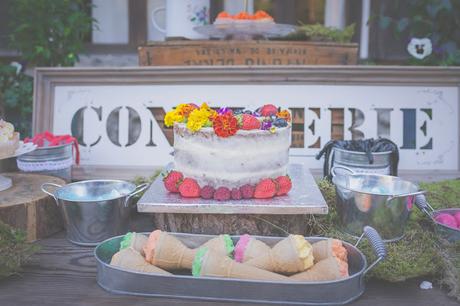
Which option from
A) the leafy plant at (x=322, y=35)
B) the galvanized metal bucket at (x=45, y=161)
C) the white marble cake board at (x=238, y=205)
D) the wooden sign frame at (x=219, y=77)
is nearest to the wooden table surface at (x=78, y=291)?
the white marble cake board at (x=238, y=205)

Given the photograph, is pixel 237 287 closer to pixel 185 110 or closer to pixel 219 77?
pixel 185 110

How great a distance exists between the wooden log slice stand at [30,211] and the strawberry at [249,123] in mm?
693

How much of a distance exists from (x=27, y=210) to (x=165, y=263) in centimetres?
54

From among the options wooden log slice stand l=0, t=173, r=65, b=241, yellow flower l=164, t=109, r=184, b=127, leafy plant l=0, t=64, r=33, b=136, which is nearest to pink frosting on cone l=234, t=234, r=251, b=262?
yellow flower l=164, t=109, r=184, b=127

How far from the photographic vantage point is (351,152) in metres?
1.95

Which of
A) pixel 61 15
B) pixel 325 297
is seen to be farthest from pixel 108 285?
pixel 61 15

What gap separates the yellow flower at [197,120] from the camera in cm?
146

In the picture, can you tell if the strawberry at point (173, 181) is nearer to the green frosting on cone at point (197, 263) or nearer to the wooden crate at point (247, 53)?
the green frosting on cone at point (197, 263)

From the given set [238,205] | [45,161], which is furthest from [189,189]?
[45,161]

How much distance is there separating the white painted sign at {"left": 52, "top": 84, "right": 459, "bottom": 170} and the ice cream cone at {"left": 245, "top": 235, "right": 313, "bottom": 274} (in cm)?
108

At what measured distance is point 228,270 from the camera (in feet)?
3.87

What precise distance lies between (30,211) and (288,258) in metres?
0.85

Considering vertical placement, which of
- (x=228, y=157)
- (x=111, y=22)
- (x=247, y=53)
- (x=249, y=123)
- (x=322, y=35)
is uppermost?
(x=111, y=22)

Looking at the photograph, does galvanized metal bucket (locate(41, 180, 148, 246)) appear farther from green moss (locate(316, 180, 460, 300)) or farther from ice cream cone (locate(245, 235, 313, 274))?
green moss (locate(316, 180, 460, 300))
